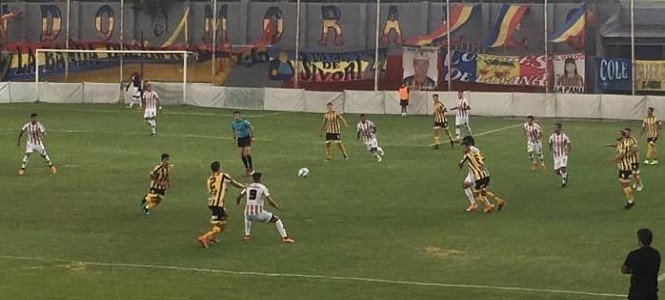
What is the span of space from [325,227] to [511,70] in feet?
148

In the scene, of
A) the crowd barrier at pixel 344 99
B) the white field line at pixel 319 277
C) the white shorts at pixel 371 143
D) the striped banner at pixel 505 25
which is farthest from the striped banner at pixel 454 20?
the white field line at pixel 319 277

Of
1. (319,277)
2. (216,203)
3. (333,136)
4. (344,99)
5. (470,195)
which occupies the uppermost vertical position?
(344,99)

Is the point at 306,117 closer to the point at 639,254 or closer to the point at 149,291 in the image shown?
the point at 149,291

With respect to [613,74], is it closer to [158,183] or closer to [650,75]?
[650,75]

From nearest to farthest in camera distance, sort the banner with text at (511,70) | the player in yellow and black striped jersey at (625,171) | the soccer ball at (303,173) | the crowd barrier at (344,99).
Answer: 1. the player in yellow and black striped jersey at (625,171)
2. the soccer ball at (303,173)
3. the crowd barrier at (344,99)
4. the banner with text at (511,70)

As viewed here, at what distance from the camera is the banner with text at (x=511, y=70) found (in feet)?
248

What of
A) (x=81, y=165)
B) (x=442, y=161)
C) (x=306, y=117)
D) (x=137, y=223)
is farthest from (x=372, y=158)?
(x=306, y=117)

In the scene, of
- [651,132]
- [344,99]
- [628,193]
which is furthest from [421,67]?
[628,193]

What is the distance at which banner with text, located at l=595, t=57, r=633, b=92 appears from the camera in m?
73.8

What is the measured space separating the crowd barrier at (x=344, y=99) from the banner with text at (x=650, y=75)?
6311 millimetres

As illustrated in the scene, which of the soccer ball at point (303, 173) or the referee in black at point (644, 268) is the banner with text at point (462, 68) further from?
the referee in black at point (644, 268)

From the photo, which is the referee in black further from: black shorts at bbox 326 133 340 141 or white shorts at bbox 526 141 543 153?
black shorts at bbox 326 133 340 141

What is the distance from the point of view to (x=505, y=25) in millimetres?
78625

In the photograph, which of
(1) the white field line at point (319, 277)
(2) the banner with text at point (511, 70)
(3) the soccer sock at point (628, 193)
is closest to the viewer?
(1) the white field line at point (319, 277)
